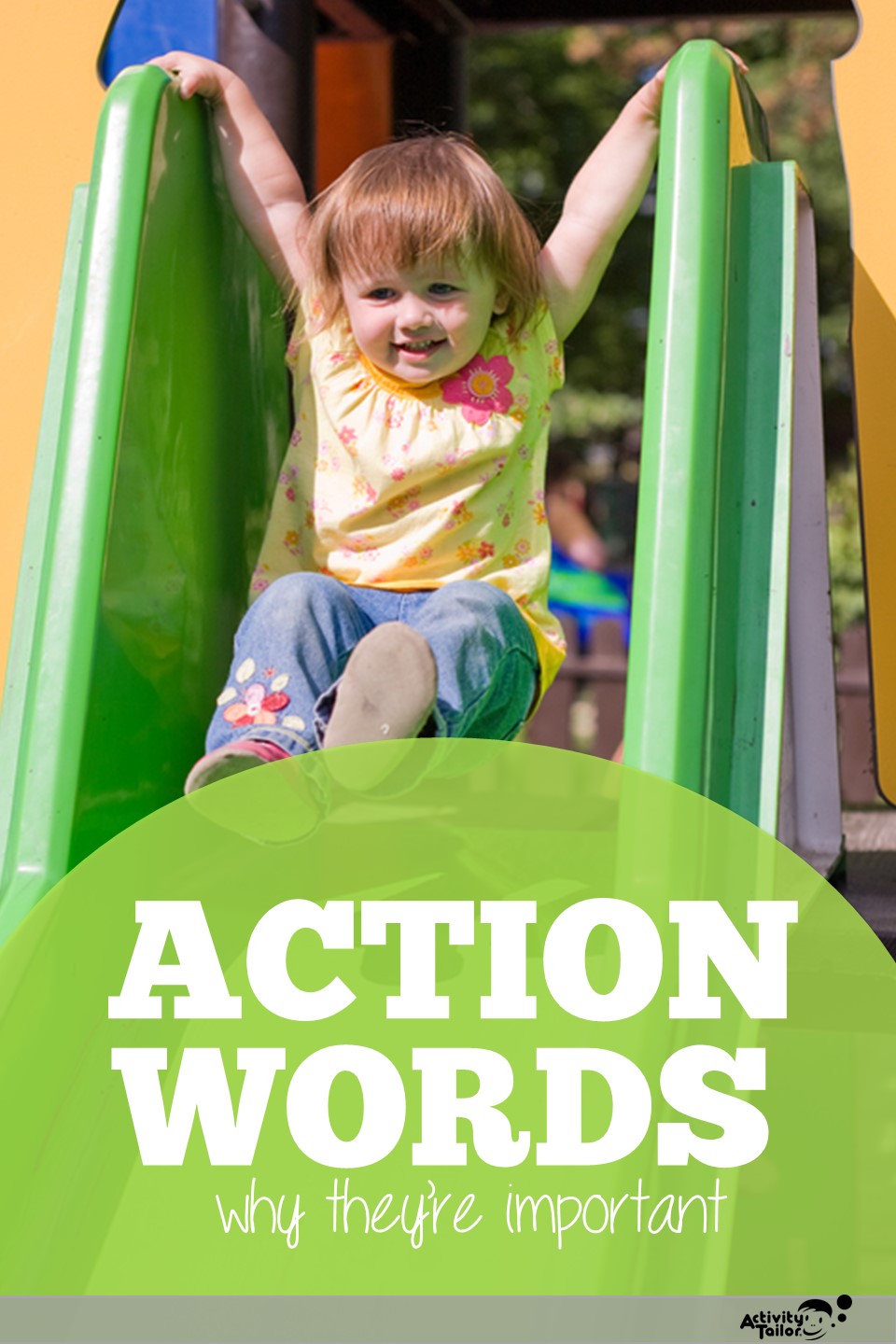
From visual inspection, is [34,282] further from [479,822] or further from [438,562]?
[479,822]

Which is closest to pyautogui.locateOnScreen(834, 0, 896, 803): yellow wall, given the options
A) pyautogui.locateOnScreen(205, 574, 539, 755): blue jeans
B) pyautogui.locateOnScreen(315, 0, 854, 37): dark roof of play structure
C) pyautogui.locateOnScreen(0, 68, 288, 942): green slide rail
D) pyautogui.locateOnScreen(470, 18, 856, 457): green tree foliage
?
pyautogui.locateOnScreen(205, 574, 539, 755): blue jeans

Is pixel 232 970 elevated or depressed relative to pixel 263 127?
depressed

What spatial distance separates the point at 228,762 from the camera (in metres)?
2.06

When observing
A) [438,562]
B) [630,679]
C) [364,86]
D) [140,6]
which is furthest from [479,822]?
[364,86]

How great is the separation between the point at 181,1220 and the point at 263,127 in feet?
5.36

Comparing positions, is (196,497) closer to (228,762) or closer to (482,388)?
(482,388)

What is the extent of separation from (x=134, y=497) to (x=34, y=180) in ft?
3.68

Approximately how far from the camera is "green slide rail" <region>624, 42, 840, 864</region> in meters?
2.10

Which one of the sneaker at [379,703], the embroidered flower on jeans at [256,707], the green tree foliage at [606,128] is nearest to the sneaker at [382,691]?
the sneaker at [379,703]

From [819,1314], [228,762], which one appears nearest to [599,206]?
[228,762]

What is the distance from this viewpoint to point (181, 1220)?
193 cm

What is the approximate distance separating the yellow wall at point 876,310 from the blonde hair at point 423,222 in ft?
2.38

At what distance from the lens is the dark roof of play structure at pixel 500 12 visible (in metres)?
4.49

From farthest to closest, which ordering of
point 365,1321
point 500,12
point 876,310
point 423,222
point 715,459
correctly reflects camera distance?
point 500,12
point 876,310
point 423,222
point 715,459
point 365,1321
